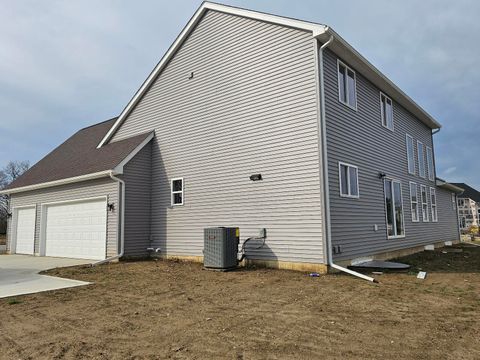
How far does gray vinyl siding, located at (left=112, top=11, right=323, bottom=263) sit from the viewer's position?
360 inches

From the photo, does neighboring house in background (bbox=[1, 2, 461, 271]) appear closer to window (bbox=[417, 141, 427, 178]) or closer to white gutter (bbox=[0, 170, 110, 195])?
white gutter (bbox=[0, 170, 110, 195])

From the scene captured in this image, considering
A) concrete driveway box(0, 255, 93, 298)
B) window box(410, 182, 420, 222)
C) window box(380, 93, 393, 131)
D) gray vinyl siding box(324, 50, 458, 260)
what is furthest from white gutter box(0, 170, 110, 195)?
window box(410, 182, 420, 222)

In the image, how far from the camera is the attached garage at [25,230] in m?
15.8

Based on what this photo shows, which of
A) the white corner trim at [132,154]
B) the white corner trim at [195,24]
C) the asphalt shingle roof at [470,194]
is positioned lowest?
the white corner trim at [132,154]

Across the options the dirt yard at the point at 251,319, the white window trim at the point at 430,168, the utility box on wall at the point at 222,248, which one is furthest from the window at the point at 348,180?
the white window trim at the point at 430,168

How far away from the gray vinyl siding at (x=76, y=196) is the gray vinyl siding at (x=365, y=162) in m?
7.40

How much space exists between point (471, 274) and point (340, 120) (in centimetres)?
516

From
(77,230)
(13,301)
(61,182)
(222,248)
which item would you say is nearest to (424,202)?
(222,248)

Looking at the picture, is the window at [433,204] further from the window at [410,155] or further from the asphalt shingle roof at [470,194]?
the asphalt shingle roof at [470,194]

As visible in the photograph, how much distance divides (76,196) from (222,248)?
24.4ft

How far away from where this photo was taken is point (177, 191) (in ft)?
40.5

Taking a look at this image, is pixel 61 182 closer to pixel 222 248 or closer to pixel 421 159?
pixel 222 248

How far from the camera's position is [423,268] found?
32.7ft

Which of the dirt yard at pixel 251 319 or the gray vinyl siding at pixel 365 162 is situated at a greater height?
the gray vinyl siding at pixel 365 162
